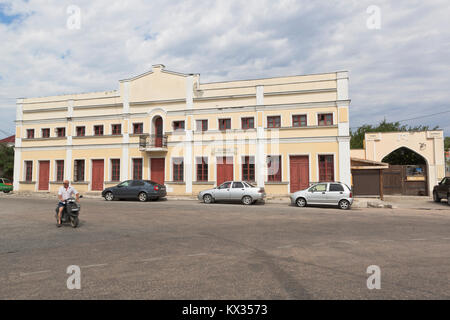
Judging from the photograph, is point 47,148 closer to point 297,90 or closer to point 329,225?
point 297,90

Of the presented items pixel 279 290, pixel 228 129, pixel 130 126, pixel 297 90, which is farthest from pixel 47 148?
pixel 279 290

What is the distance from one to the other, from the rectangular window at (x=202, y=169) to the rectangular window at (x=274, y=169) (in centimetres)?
492

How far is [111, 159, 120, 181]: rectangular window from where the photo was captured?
24.7m

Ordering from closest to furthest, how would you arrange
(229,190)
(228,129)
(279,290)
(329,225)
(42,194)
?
(279,290)
(329,225)
(229,190)
(228,129)
(42,194)

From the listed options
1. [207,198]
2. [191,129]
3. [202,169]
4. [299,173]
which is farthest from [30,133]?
[299,173]

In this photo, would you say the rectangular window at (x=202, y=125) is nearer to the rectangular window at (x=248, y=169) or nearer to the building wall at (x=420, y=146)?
the rectangular window at (x=248, y=169)

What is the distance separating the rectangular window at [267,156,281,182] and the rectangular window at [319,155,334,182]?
3017 millimetres

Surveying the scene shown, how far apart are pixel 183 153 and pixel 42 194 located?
41.2ft

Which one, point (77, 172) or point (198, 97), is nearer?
point (198, 97)

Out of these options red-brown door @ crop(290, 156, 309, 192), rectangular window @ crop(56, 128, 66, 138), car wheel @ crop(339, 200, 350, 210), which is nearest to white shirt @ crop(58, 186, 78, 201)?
car wheel @ crop(339, 200, 350, 210)

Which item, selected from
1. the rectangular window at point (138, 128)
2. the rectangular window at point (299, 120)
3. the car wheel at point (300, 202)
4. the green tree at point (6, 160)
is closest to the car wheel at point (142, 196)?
the rectangular window at point (138, 128)

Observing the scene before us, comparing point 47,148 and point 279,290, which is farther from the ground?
point 47,148

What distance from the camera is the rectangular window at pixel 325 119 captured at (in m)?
21.2

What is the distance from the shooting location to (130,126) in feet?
81.4
